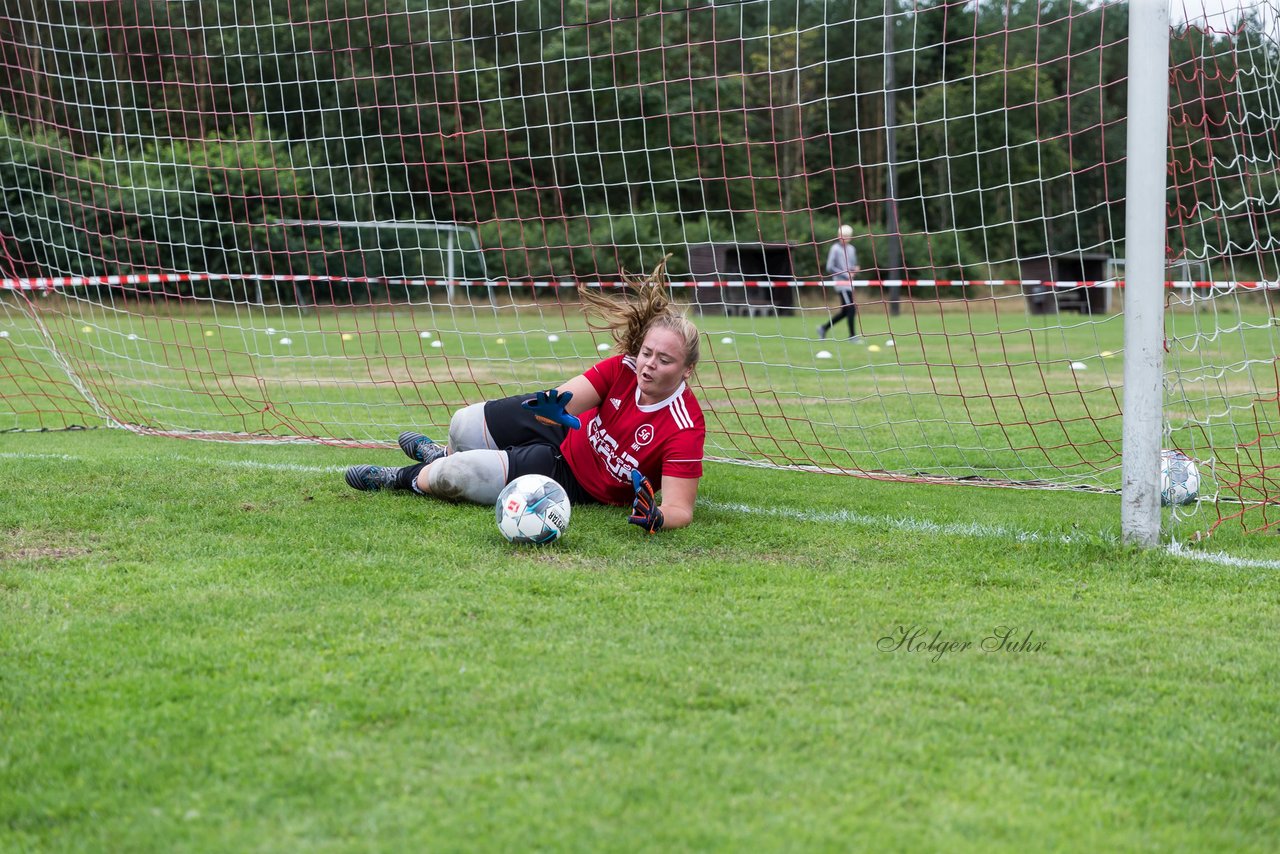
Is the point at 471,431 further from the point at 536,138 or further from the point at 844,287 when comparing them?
the point at 536,138

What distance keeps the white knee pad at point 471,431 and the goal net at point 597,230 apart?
1.30m

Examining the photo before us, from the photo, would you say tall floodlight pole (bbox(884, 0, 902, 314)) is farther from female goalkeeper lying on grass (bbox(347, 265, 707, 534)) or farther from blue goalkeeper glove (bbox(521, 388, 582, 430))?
blue goalkeeper glove (bbox(521, 388, 582, 430))

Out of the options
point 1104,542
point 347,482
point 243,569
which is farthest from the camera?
point 347,482

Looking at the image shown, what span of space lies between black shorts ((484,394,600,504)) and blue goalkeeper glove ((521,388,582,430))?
6.3 inches

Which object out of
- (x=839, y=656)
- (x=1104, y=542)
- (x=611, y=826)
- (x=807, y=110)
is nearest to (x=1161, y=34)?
(x=1104, y=542)

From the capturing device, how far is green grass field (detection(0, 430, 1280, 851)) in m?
2.30

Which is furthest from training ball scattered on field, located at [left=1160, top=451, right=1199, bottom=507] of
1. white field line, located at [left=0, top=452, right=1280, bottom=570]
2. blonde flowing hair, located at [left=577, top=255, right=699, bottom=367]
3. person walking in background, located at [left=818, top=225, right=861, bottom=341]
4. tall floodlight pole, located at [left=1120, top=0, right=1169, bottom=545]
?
person walking in background, located at [left=818, top=225, right=861, bottom=341]

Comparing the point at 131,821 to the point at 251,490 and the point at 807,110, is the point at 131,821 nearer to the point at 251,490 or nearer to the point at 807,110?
the point at 251,490

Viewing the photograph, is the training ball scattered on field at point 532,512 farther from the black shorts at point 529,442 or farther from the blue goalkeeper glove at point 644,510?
the black shorts at point 529,442

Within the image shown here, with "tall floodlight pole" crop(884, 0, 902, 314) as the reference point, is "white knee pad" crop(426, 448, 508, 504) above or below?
below

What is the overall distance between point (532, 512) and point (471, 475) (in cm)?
74

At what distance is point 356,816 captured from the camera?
7.47 ft

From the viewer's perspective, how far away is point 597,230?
23.4 m

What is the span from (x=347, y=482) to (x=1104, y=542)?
3178mm
